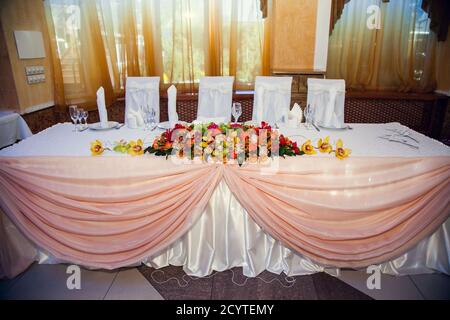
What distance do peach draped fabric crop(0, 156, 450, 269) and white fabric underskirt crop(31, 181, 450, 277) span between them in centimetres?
13

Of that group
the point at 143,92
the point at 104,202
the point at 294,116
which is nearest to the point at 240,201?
the point at 104,202

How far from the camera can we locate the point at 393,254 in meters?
1.78

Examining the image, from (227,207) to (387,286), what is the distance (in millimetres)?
1046

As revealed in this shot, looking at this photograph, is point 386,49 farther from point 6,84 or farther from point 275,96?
point 6,84

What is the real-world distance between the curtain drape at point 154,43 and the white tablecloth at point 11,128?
73 centimetres

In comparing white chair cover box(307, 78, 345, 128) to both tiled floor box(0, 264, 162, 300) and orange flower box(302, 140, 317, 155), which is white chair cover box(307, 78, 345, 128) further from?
tiled floor box(0, 264, 162, 300)

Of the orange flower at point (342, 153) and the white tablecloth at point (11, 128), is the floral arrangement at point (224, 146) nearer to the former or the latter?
the orange flower at point (342, 153)

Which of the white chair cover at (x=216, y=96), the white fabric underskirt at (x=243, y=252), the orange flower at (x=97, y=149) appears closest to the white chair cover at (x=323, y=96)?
the white chair cover at (x=216, y=96)

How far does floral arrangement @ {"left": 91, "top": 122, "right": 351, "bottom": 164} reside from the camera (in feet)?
5.46

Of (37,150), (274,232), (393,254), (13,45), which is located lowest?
(393,254)

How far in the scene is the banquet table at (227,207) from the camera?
1.67m
